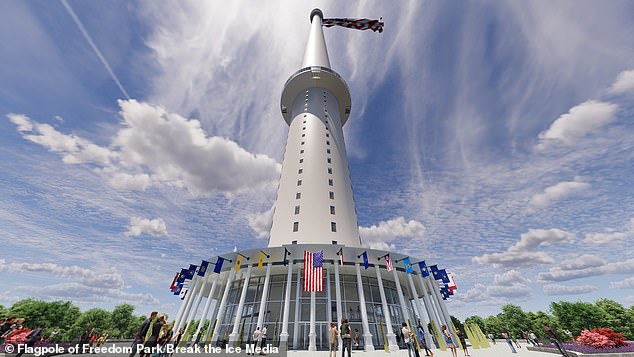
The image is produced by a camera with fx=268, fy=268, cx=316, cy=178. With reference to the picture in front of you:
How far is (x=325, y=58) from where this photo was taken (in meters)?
52.8

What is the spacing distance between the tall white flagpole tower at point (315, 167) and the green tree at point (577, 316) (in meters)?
58.4

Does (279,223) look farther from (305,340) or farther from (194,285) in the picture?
(305,340)

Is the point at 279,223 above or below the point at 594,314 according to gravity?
above

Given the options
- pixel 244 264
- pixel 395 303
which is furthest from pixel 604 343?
pixel 244 264

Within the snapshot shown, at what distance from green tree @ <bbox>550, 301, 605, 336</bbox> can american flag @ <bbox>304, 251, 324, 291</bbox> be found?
64810mm

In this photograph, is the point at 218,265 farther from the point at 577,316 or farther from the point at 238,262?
the point at 577,316

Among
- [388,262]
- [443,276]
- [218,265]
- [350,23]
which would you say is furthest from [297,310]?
[350,23]

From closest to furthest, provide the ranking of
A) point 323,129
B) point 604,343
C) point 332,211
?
point 604,343 < point 332,211 < point 323,129

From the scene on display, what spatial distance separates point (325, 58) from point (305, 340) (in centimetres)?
4773

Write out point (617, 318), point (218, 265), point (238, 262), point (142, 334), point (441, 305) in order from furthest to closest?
point (617, 318)
point (441, 305)
point (218, 265)
point (238, 262)
point (142, 334)

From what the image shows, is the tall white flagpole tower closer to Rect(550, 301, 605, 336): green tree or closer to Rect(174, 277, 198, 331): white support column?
Rect(174, 277, 198, 331): white support column

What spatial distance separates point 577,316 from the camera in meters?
57.2

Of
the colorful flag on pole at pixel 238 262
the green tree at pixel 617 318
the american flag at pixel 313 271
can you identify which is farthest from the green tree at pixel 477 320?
the colorful flag on pole at pixel 238 262

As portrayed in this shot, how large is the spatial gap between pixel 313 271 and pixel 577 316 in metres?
67.8
